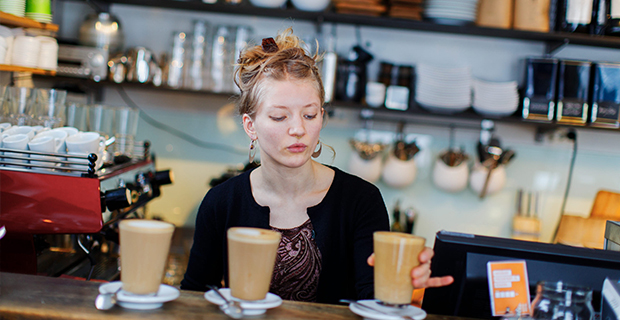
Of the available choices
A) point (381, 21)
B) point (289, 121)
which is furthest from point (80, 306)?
point (381, 21)

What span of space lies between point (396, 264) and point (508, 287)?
Result: 0.72 feet

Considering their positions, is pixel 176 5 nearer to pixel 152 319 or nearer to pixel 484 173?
pixel 484 173

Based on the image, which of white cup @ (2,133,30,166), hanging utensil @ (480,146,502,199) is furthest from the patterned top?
hanging utensil @ (480,146,502,199)

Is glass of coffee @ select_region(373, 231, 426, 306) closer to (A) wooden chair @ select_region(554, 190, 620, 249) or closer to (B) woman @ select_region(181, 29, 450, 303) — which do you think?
(B) woman @ select_region(181, 29, 450, 303)

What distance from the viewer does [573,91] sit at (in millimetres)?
2451

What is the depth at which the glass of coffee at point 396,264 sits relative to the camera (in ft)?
2.57

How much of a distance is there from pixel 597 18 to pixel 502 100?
562 mm

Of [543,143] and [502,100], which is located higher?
[502,100]

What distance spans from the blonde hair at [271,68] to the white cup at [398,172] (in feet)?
4.16

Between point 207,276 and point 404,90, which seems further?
point 404,90

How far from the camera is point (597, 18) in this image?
7.88 feet

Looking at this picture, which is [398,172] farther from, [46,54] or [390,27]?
[46,54]

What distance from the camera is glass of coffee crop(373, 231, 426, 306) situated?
0.78 m

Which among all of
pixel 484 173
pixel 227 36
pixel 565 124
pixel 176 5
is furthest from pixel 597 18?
pixel 176 5
